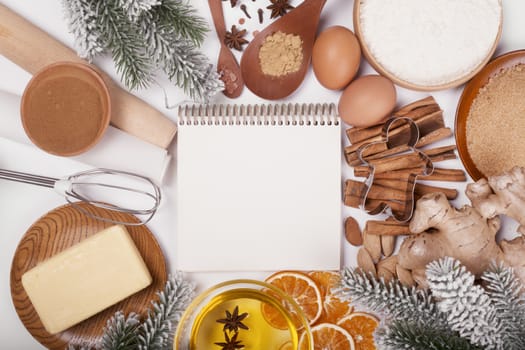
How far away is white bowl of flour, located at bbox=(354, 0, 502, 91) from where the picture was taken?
0.79m

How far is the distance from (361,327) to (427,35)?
498 mm

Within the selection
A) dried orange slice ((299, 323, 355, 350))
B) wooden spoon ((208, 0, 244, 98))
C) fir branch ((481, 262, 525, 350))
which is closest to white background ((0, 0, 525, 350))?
wooden spoon ((208, 0, 244, 98))

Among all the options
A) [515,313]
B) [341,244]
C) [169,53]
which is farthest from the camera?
[341,244]

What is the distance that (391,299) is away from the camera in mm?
739

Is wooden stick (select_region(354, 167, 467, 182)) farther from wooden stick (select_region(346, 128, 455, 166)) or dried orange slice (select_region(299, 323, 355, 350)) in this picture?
dried orange slice (select_region(299, 323, 355, 350))

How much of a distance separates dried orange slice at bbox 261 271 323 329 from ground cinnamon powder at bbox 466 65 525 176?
36cm

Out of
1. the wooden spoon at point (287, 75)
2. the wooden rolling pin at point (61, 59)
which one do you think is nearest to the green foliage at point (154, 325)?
the wooden rolling pin at point (61, 59)

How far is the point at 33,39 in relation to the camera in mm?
797

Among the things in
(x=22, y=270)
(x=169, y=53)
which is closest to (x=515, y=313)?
(x=169, y=53)

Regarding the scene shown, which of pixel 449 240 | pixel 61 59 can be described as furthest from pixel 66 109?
pixel 449 240

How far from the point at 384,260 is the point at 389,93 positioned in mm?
284

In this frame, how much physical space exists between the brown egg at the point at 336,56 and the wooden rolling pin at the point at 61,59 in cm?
27

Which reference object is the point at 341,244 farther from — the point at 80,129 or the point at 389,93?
the point at 80,129

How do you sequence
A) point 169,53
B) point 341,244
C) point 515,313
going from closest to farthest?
point 515,313, point 169,53, point 341,244
